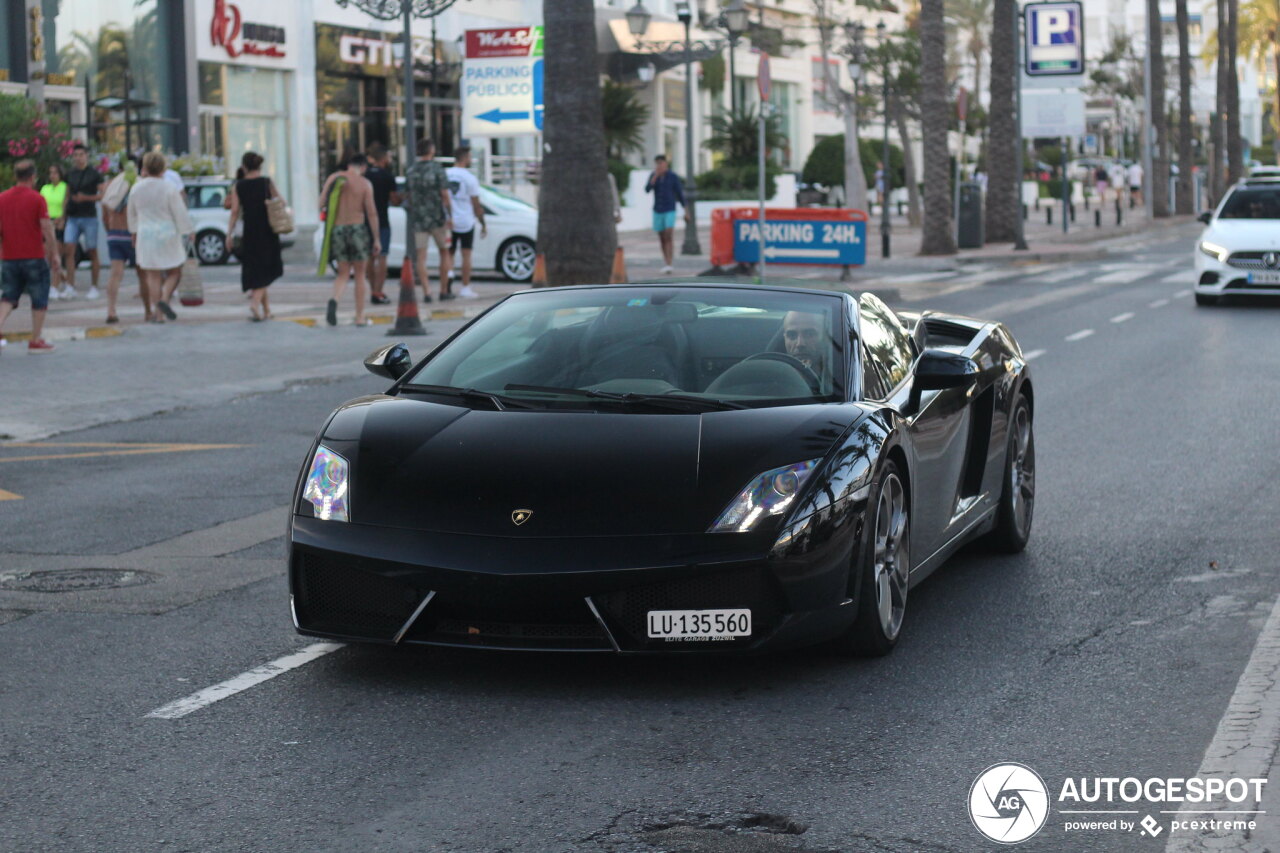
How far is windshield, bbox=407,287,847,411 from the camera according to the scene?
6500 mm

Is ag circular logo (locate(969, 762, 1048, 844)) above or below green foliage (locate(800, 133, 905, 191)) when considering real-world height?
below

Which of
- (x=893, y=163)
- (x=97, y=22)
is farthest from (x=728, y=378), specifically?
(x=893, y=163)

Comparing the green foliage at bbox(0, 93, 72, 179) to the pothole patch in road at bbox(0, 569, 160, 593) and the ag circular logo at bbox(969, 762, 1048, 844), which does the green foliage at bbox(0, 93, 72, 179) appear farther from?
the ag circular logo at bbox(969, 762, 1048, 844)

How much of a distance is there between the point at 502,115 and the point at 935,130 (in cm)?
872

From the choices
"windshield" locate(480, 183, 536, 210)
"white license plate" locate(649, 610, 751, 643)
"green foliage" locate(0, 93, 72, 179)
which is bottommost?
"white license plate" locate(649, 610, 751, 643)

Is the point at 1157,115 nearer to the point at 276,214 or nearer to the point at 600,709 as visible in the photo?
the point at 276,214

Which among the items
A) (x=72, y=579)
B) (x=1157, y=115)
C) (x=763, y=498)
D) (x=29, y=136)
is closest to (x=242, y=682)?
(x=763, y=498)

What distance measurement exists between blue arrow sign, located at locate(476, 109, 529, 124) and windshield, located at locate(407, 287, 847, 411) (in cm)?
3172

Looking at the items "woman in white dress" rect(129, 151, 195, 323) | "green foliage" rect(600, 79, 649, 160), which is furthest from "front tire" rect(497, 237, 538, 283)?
"green foliage" rect(600, 79, 649, 160)

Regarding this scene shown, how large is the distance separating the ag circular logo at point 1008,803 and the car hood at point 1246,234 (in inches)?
781

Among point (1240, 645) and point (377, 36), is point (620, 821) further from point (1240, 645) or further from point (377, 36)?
point (377, 36)

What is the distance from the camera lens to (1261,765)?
16.6 ft

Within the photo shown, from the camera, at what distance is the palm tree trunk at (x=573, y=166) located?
22156 mm

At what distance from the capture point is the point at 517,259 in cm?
2823
